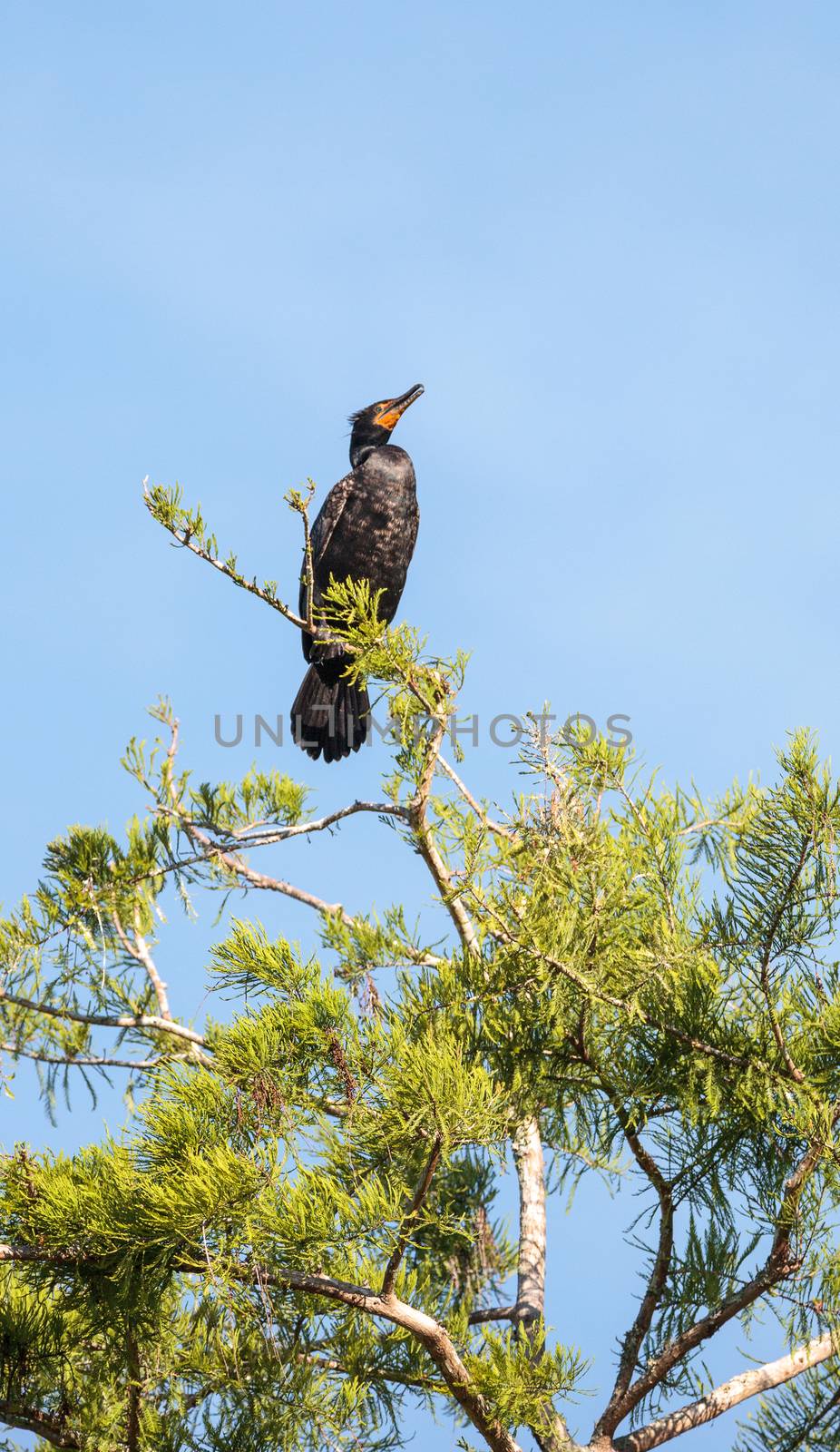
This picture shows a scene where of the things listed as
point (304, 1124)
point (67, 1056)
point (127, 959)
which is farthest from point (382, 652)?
point (67, 1056)

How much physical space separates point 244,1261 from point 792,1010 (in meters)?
1.20

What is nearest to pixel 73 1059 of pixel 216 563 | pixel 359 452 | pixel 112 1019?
pixel 112 1019

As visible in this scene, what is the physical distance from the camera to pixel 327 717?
6.27 meters

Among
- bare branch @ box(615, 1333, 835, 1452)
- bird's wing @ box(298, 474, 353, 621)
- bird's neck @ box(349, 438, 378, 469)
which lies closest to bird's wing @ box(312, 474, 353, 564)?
bird's wing @ box(298, 474, 353, 621)

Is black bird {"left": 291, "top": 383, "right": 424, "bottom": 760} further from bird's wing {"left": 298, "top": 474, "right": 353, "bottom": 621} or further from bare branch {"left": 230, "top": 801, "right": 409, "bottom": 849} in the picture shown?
bare branch {"left": 230, "top": 801, "right": 409, "bottom": 849}

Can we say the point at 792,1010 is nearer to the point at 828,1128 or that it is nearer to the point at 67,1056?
the point at 828,1128

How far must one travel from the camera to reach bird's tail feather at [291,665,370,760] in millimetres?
6180

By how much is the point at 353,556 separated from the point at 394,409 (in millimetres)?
1176

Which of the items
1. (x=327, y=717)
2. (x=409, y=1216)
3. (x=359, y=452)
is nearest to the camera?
(x=409, y=1216)

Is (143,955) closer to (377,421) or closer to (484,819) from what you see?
(484,819)

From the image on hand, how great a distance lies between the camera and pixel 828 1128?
2506 mm

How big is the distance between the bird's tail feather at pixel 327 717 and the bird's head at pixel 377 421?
4.80ft

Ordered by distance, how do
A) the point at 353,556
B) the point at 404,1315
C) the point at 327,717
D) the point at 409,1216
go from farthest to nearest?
the point at 353,556, the point at 327,717, the point at 404,1315, the point at 409,1216

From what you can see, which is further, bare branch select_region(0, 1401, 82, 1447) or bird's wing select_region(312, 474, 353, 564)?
bird's wing select_region(312, 474, 353, 564)
